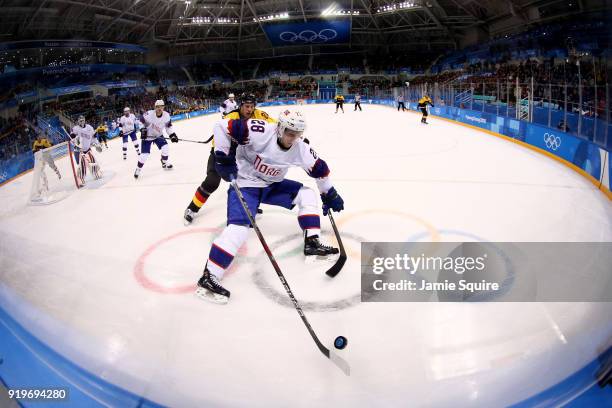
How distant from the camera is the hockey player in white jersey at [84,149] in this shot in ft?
21.6

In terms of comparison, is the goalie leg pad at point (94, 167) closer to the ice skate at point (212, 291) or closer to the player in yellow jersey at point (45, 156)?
the player in yellow jersey at point (45, 156)

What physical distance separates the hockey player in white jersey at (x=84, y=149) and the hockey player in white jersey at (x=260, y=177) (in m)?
4.81

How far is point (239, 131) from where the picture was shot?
2.94 m

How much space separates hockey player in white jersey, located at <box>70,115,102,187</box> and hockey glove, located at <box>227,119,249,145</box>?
5000 mm

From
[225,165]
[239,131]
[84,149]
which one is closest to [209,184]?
[225,165]

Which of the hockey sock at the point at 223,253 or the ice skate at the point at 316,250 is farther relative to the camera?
the ice skate at the point at 316,250

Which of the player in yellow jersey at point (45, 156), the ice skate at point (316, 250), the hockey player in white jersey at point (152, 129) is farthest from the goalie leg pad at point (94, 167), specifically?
the ice skate at point (316, 250)

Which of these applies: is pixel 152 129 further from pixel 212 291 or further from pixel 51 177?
pixel 212 291

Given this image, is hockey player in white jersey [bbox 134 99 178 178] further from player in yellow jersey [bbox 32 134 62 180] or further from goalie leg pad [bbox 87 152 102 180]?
player in yellow jersey [bbox 32 134 62 180]

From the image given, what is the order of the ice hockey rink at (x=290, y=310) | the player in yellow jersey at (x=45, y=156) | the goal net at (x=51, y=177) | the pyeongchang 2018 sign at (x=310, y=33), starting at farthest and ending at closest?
the pyeongchang 2018 sign at (x=310, y=33), the player in yellow jersey at (x=45, y=156), the goal net at (x=51, y=177), the ice hockey rink at (x=290, y=310)

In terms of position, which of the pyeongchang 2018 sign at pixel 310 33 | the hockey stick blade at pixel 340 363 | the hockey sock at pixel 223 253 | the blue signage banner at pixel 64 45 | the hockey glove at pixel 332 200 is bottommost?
the hockey stick blade at pixel 340 363

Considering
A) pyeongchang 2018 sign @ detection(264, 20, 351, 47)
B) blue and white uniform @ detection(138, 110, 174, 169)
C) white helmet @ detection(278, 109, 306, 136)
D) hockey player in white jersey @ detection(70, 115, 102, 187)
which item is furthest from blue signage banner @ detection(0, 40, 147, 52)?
white helmet @ detection(278, 109, 306, 136)

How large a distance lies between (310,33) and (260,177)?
37.4m

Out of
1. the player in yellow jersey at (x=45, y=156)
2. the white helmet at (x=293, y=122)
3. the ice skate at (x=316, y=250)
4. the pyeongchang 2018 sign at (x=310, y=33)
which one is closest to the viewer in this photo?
the white helmet at (x=293, y=122)
